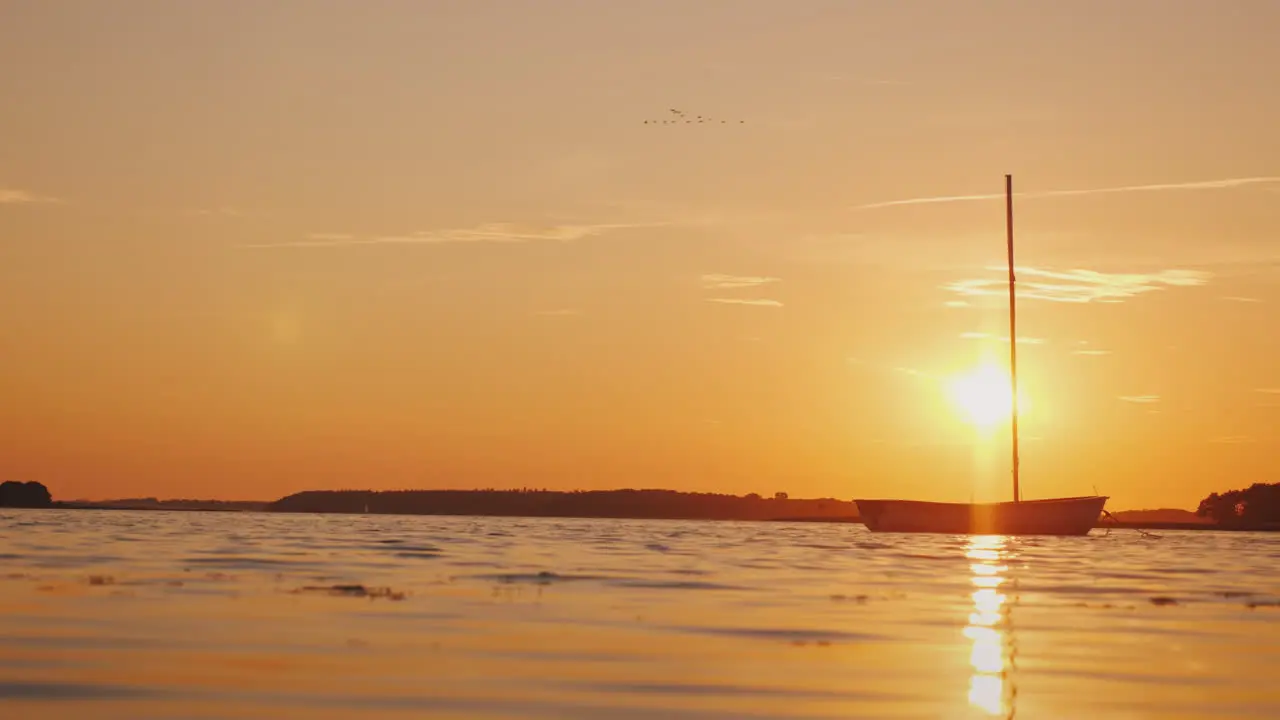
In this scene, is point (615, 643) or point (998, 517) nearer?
point (615, 643)

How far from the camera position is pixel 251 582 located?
34656 mm

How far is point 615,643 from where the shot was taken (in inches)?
910

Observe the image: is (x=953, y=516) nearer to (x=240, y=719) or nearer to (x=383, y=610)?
(x=383, y=610)

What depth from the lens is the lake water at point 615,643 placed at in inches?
669

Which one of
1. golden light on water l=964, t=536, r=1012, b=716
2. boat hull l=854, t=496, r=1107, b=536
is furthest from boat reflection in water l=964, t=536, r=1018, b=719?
boat hull l=854, t=496, r=1107, b=536

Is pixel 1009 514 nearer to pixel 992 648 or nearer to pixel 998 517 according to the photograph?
pixel 998 517

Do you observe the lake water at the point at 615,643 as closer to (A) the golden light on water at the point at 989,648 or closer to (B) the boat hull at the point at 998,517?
(A) the golden light on water at the point at 989,648

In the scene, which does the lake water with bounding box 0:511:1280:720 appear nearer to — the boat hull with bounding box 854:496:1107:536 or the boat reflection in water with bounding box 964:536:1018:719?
the boat reflection in water with bounding box 964:536:1018:719

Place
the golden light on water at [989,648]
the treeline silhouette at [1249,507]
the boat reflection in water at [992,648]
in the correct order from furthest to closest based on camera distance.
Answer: the treeline silhouette at [1249,507], the golden light on water at [989,648], the boat reflection in water at [992,648]

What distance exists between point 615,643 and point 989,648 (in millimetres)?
5152

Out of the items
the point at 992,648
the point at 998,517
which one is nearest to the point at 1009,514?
the point at 998,517

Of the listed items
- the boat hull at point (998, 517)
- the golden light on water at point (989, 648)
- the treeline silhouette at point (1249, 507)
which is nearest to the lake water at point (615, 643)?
the golden light on water at point (989, 648)

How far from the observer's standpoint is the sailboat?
90.9m

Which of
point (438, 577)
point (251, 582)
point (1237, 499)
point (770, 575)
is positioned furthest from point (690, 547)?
point (1237, 499)
